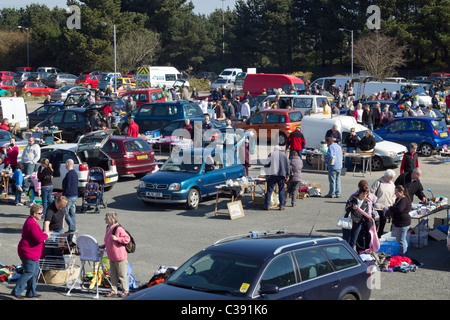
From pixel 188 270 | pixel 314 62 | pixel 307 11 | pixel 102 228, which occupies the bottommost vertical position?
pixel 102 228

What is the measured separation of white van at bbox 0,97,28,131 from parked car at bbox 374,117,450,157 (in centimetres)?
1771

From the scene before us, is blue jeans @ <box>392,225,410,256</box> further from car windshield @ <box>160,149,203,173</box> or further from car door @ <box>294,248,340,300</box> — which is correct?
car windshield @ <box>160,149,203,173</box>

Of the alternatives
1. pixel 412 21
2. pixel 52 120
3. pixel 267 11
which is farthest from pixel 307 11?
pixel 52 120

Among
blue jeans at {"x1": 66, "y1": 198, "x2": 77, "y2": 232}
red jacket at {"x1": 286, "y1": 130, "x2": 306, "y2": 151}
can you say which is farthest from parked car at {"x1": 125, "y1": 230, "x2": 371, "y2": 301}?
red jacket at {"x1": 286, "y1": 130, "x2": 306, "y2": 151}

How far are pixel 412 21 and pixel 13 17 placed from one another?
80.1 meters

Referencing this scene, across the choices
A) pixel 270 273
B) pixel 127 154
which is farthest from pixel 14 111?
pixel 270 273

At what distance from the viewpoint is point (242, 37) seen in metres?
80.6

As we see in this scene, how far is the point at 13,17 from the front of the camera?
116m

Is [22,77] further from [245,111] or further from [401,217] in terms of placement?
[401,217]

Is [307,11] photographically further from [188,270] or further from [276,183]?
[188,270]

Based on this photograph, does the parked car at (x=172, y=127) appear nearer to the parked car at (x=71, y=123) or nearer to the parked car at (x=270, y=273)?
the parked car at (x=71, y=123)

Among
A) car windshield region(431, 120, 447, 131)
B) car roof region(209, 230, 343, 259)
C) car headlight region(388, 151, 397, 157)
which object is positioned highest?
car windshield region(431, 120, 447, 131)

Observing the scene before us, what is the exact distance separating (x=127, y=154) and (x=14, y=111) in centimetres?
1219

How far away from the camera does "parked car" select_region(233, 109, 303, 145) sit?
27.0 metres
